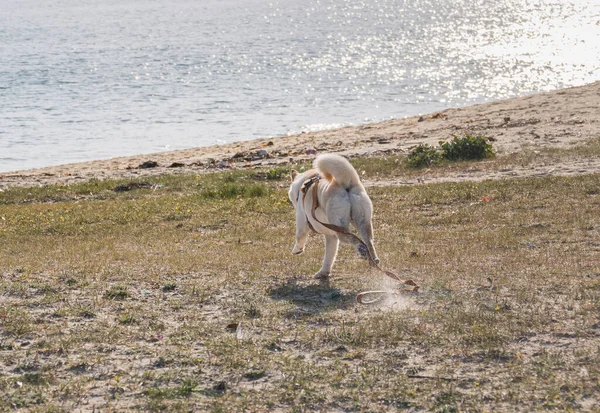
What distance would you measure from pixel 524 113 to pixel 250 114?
14.7 meters

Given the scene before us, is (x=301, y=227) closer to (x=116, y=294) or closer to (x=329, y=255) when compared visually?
(x=329, y=255)

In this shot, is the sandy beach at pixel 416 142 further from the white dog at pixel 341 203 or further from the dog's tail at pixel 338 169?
the dog's tail at pixel 338 169

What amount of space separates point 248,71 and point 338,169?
41265 millimetres

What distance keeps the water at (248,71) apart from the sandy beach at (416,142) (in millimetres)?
4297

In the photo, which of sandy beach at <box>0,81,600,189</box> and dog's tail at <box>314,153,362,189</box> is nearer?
dog's tail at <box>314,153,362,189</box>

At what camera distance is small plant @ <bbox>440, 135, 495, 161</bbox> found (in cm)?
1808

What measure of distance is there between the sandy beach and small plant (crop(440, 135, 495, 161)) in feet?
1.99

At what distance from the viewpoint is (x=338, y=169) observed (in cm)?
845

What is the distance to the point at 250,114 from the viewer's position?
36.2m

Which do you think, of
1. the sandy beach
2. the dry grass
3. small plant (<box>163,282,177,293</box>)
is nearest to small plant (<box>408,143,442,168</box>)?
the sandy beach

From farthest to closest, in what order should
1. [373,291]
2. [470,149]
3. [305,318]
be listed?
[470,149], [373,291], [305,318]

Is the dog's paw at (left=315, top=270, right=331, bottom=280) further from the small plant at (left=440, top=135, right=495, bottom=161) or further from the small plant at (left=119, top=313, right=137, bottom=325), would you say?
the small plant at (left=440, top=135, right=495, bottom=161)

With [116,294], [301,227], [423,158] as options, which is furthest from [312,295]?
[423,158]

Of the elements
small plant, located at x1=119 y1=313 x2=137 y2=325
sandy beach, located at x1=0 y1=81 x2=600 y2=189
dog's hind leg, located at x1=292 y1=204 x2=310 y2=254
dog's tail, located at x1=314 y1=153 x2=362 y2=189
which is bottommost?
sandy beach, located at x1=0 y1=81 x2=600 y2=189
